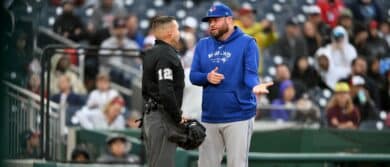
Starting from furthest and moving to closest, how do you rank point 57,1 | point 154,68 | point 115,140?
point 57,1, point 115,140, point 154,68

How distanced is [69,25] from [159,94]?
836 cm

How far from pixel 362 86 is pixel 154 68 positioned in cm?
876

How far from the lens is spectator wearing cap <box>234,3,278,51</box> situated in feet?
51.6

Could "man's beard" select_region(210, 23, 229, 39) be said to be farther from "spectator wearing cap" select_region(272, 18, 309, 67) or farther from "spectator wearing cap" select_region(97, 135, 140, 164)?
"spectator wearing cap" select_region(272, 18, 309, 67)

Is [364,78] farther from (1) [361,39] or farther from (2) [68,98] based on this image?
(2) [68,98]

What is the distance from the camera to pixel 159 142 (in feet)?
25.9

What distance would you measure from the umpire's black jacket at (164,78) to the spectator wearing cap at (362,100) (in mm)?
8268

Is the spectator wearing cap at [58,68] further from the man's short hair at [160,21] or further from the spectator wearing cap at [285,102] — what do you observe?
the man's short hair at [160,21]

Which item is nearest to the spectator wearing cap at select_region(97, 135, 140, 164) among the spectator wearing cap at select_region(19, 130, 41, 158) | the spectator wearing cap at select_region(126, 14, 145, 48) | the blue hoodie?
Answer: the spectator wearing cap at select_region(19, 130, 41, 158)

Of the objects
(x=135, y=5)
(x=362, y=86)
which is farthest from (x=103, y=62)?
(x=362, y=86)

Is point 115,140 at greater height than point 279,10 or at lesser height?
lesser

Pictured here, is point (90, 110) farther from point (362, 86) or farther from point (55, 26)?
point (362, 86)

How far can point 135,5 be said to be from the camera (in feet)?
58.2

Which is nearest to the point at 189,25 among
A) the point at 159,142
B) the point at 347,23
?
the point at 347,23
